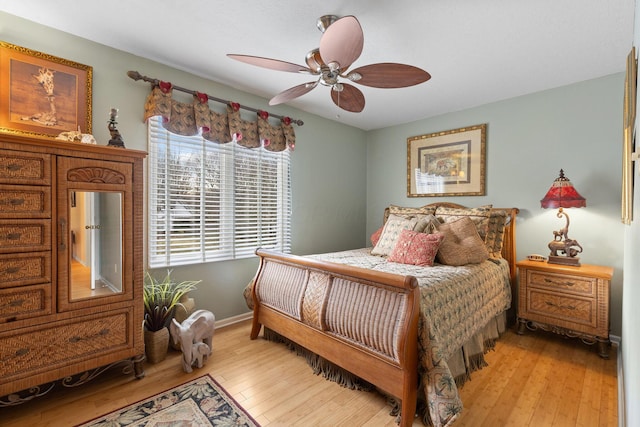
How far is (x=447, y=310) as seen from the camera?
185cm

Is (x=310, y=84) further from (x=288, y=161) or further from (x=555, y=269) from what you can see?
(x=555, y=269)

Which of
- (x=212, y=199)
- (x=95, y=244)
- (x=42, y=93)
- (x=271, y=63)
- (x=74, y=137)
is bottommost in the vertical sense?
(x=95, y=244)

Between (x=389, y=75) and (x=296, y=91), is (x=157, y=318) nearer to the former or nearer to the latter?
(x=296, y=91)

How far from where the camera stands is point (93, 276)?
1.87 meters

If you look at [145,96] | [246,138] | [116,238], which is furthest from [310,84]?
[116,238]

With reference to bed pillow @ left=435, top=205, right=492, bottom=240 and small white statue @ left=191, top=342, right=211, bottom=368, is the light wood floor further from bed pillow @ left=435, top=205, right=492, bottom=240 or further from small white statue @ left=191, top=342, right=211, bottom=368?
bed pillow @ left=435, top=205, right=492, bottom=240

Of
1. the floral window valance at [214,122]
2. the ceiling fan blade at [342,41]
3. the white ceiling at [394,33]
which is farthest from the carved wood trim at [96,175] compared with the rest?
the ceiling fan blade at [342,41]

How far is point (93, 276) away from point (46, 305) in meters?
0.26

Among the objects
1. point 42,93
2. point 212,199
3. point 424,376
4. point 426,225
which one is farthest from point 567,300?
point 42,93

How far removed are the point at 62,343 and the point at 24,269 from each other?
49 centimetres

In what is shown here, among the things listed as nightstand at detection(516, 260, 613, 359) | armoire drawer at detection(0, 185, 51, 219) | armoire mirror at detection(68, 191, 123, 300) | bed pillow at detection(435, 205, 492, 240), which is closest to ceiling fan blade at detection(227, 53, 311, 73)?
armoire mirror at detection(68, 191, 123, 300)

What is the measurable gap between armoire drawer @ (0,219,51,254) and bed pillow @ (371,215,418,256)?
260 centimetres

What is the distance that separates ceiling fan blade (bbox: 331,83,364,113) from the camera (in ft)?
6.84

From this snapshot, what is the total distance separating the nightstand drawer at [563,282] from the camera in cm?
240
